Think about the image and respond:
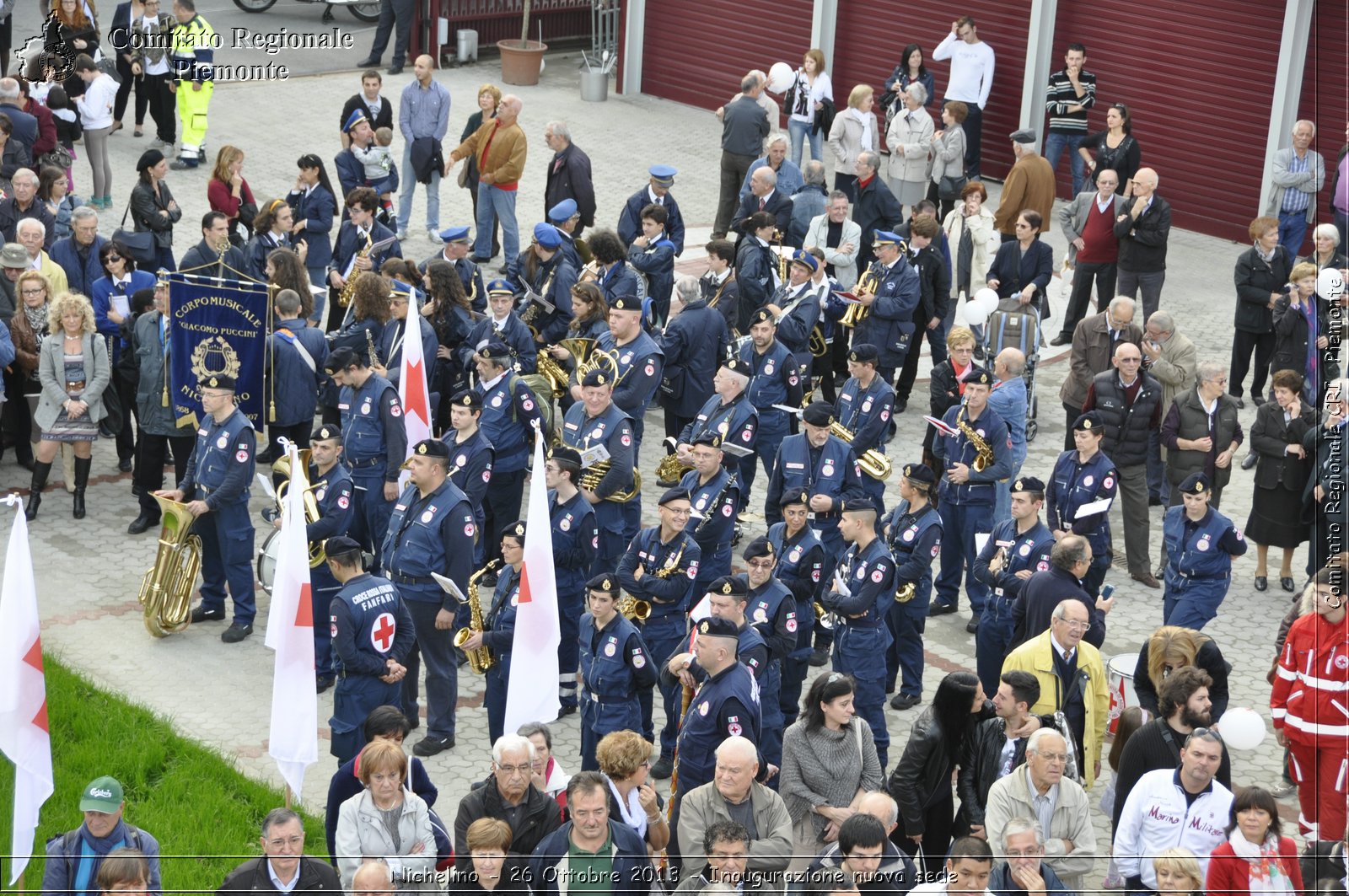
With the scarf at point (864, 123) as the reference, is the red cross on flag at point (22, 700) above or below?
below

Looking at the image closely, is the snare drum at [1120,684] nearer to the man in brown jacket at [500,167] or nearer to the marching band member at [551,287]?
the marching band member at [551,287]

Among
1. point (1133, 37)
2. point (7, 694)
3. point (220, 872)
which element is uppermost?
point (1133, 37)

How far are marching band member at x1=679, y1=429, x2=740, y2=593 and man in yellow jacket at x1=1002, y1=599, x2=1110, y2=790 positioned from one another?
8.25 ft

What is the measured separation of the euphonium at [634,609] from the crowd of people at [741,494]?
3 centimetres

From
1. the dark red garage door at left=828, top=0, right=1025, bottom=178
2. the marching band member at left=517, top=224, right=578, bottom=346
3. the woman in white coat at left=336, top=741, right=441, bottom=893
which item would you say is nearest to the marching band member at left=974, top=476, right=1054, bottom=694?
the woman in white coat at left=336, top=741, right=441, bottom=893

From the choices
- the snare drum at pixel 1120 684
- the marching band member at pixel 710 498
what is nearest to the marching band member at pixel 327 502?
the marching band member at pixel 710 498

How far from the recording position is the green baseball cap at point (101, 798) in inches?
332

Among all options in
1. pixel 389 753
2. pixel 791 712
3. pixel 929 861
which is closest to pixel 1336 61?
pixel 791 712

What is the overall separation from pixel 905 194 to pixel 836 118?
1.40 m

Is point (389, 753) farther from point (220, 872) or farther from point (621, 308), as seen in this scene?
point (621, 308)

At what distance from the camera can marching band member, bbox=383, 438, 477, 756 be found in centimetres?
1106

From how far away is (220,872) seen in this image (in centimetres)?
1002

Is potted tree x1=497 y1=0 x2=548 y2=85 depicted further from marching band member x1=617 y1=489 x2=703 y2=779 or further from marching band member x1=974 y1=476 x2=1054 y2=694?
marching band member x1=974 y1=476 x2=1054 y2=694

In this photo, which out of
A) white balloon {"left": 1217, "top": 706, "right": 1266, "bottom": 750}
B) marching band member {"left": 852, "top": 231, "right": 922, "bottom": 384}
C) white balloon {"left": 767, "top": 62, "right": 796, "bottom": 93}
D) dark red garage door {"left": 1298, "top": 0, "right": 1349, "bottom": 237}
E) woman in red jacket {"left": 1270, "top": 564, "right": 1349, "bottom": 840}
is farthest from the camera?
white balloon {"left": 767, "top": 62, "right": 796, "bottom": 93}
